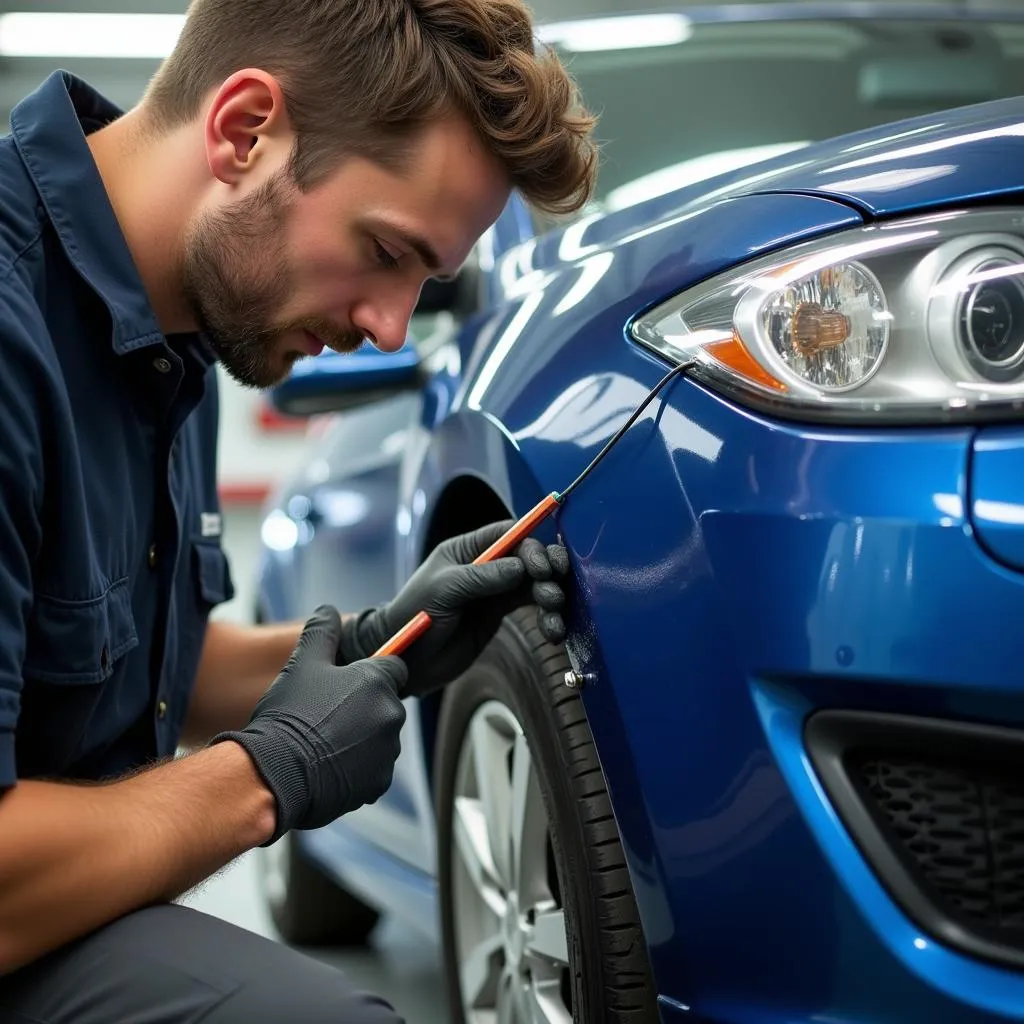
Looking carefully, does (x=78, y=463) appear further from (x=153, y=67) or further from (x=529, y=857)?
(x=153, y=67)

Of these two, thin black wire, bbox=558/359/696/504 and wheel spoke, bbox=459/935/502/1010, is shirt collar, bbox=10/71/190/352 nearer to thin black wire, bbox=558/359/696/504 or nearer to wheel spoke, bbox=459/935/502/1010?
thin black wire, bbox=558/359/696/504

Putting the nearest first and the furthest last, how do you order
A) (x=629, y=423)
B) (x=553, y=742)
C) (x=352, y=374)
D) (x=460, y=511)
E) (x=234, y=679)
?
(x=629, y=423), (x=553, y=742), (x=460, y=511), (x=234, y=679), (x=352, y=374)

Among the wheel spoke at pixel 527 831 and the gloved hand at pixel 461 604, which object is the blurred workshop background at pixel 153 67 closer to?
the gloved hand at pixel 461 604

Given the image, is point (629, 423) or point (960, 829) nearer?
point (960, 829)

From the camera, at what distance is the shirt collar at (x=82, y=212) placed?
1.32 meters

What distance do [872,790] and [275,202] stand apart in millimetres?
772

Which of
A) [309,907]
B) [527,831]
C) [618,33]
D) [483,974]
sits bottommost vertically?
[309,907]

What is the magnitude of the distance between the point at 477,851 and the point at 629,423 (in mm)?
617

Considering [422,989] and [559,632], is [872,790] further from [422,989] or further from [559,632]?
[422,989]

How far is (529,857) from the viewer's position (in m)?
1.45

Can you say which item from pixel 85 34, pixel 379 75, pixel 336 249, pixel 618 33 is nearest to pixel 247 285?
pixel 336 249

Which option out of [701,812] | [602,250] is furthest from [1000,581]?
[602,250]

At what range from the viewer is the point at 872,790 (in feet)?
3.59

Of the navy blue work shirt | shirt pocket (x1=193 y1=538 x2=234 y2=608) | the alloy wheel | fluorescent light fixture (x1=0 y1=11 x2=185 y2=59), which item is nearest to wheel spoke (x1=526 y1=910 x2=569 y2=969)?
the alloy wheel
